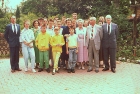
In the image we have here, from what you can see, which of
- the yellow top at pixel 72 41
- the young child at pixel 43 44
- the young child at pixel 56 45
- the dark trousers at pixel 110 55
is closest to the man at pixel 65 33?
the yellow top at pixel 72 41

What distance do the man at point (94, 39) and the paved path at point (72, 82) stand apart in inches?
23.3

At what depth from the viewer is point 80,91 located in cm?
758

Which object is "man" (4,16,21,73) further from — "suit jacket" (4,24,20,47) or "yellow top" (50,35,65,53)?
"yellow top" (50,35,65,53)

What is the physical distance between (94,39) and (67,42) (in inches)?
41.6

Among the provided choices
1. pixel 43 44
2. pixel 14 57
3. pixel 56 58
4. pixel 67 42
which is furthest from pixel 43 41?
pixel 14 57

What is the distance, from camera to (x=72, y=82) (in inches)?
347

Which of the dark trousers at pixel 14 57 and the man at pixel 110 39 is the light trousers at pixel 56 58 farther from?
the man at pixel 110 39

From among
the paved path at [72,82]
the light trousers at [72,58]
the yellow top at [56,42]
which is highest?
the yellow top at [56,42]

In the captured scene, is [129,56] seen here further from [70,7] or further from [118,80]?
[70,7]

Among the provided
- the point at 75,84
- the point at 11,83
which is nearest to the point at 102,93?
the point at 75,84

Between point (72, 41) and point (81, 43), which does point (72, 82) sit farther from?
point (81, 43)

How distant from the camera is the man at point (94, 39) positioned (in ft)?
34.6

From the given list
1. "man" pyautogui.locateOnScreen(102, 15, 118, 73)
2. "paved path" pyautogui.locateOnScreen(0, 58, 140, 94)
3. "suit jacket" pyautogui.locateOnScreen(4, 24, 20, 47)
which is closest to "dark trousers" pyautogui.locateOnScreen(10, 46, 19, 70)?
"suit jacket" pyautogui.locateOnScreen(4, 24, 20, 47)

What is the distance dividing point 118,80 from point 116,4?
47.8 feet
